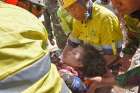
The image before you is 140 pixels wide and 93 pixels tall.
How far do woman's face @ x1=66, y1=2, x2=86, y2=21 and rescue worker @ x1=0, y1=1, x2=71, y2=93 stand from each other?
95.1 inches

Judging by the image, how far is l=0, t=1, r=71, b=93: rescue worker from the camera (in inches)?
74.7

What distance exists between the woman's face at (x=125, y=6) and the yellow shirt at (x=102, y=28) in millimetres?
998

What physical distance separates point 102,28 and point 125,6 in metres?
1.14

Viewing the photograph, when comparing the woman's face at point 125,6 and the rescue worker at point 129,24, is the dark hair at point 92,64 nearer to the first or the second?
the rescue worker at point 129,24

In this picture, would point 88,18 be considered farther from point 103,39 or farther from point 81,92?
point 81,92

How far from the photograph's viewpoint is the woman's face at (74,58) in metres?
3.51

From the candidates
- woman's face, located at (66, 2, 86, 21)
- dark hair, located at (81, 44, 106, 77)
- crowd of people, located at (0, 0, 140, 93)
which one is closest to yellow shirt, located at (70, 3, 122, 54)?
crowd of people, located at (0, 0, 140, 93)

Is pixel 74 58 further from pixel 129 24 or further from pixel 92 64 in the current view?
pixel 129 24

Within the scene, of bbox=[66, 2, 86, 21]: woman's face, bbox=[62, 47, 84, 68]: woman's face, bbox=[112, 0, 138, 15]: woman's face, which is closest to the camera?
bbox=[112, 0, 138, 15]: woman's face

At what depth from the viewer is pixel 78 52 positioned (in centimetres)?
359

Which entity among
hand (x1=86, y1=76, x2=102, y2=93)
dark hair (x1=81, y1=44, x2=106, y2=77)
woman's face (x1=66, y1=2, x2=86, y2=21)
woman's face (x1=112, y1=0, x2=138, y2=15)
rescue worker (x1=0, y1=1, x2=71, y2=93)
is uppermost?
rescue worker (x1=0, y1=1, x2=71, y2=93)

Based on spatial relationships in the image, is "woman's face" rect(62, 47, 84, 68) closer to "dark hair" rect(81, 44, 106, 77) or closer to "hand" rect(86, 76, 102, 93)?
"dark hair" rect(81, 44, 106, 77)

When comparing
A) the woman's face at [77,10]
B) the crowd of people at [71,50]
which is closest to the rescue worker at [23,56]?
the crowd of people at [71,50]

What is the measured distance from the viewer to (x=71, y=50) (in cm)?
374
